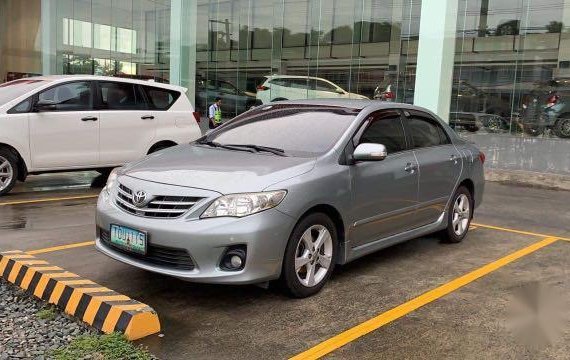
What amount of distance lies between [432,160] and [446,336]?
7.72 feet

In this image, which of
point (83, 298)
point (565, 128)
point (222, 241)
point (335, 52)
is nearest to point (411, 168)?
point (222, 241)

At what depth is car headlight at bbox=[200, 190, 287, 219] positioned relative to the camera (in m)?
4.11

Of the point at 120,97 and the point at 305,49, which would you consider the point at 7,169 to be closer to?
the point at 120,97

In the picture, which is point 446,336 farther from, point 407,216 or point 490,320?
point 407,216

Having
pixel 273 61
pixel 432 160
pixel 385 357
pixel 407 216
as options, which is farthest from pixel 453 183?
pixel 273 61

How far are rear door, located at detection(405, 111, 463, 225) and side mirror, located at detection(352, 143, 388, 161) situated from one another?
99 centimetres

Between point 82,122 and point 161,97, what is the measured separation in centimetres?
151

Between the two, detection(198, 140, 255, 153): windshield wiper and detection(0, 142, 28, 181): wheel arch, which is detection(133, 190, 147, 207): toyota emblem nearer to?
detection(198, 140, 255, 153): windshield wiper

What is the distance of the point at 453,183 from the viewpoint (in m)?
6.20

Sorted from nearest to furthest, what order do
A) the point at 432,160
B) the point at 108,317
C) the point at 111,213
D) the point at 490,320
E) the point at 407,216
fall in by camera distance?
1. the point at 108,317
2. the point at 490,320
3. the point at 111,213
4. the point at 407,216
5. the point at 432,160

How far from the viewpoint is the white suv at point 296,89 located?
1614 cm

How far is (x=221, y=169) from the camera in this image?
4.48 meters

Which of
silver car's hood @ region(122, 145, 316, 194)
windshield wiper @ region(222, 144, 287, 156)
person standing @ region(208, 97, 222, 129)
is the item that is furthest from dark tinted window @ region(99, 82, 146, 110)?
person standing @ region(208, 97, 222, 129)

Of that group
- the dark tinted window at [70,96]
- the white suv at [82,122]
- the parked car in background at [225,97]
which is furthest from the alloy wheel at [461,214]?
the parked car in background at [225,97]
